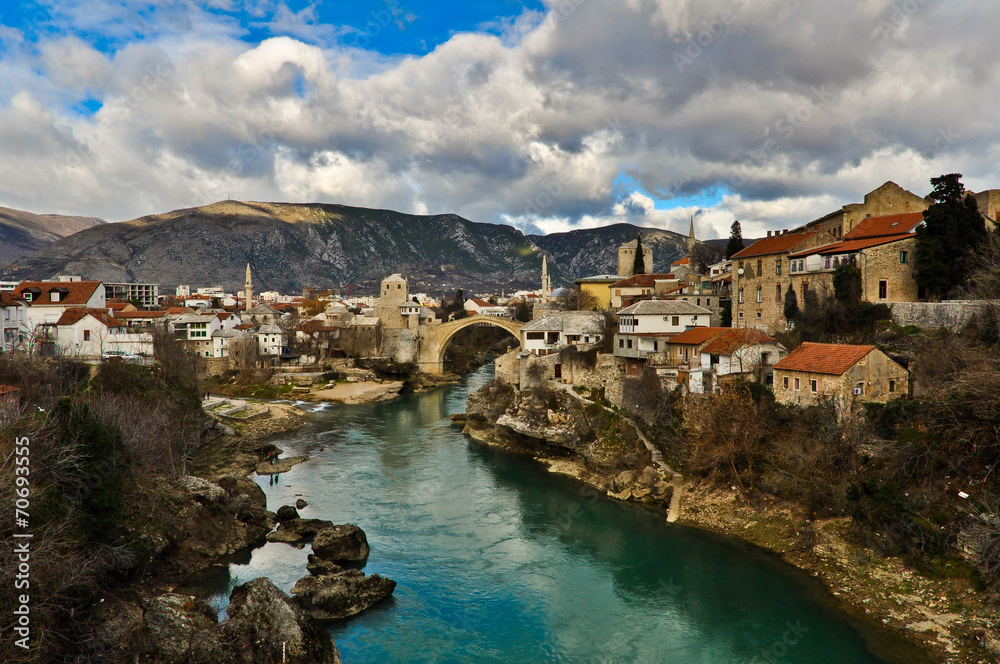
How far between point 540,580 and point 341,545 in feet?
19.1

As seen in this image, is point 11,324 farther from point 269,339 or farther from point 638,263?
point 638,263

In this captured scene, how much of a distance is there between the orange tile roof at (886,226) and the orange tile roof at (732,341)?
22.1 ft

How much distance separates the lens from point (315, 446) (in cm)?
2867

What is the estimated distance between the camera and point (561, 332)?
3134 centimetres

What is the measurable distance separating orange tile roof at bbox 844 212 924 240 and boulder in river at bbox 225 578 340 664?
24.7 metres

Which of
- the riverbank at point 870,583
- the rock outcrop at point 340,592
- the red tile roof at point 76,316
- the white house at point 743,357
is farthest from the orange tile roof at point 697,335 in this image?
the red tile roof at point 76,316

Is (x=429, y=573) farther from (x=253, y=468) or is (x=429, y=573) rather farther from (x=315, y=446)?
(x=315, y=446)

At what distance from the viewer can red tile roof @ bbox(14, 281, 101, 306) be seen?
31.0m

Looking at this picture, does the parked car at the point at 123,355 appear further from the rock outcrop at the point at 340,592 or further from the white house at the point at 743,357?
the white house at the point at 743,357

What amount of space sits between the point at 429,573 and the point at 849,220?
79.8 feet

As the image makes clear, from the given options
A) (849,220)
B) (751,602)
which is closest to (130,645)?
(751,602)

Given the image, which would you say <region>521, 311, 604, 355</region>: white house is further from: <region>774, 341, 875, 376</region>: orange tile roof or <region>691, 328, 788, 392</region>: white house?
<region>774, 341, 875, 376</region>: orange tile roof

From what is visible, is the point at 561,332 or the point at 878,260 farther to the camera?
the point at 561,332

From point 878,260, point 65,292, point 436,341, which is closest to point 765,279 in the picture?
point 878,260
